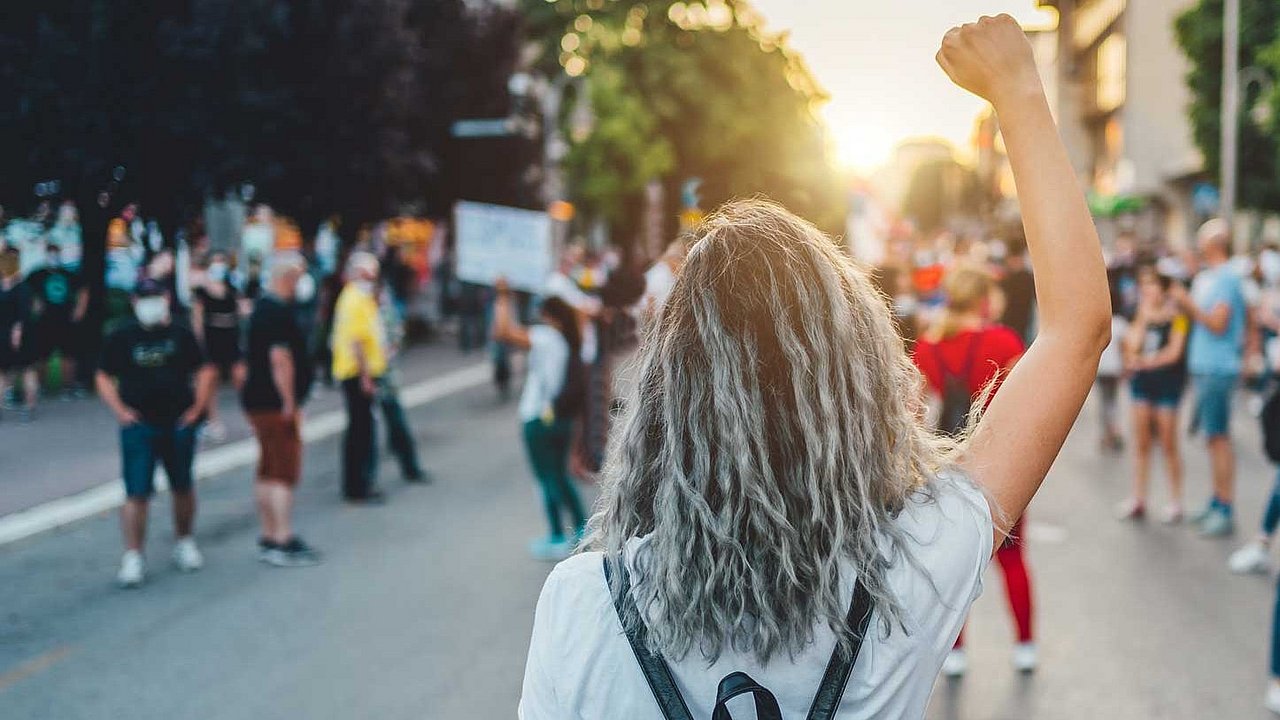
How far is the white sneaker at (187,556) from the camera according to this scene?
8.02 m

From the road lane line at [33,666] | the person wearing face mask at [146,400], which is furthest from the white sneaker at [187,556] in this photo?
the road lane line at [33,666]

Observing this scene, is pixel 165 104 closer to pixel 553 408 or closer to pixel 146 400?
pixel 146 400

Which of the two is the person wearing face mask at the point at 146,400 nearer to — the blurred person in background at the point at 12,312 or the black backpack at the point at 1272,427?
the blurred person in background at the point at 12,312

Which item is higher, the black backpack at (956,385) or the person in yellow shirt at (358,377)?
the black backpack at (956,385)

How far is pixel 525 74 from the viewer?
30250 millimetres

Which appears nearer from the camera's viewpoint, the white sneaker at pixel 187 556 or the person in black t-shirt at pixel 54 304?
the person in black t-shirt at pixel 54 304

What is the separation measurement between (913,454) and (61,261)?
3.50 metres

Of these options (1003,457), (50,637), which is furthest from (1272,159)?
(1003,457)

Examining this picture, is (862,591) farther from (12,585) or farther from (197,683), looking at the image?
(12,585)

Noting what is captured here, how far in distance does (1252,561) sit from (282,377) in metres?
6.04

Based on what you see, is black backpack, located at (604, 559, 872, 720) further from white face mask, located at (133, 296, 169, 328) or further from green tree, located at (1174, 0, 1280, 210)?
green tree, located at (1174, 0, 1280, 210)

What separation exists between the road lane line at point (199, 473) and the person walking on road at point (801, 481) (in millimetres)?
8411

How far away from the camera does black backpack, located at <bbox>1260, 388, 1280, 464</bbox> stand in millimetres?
6828

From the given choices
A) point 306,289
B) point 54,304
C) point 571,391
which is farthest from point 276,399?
point 306,289
